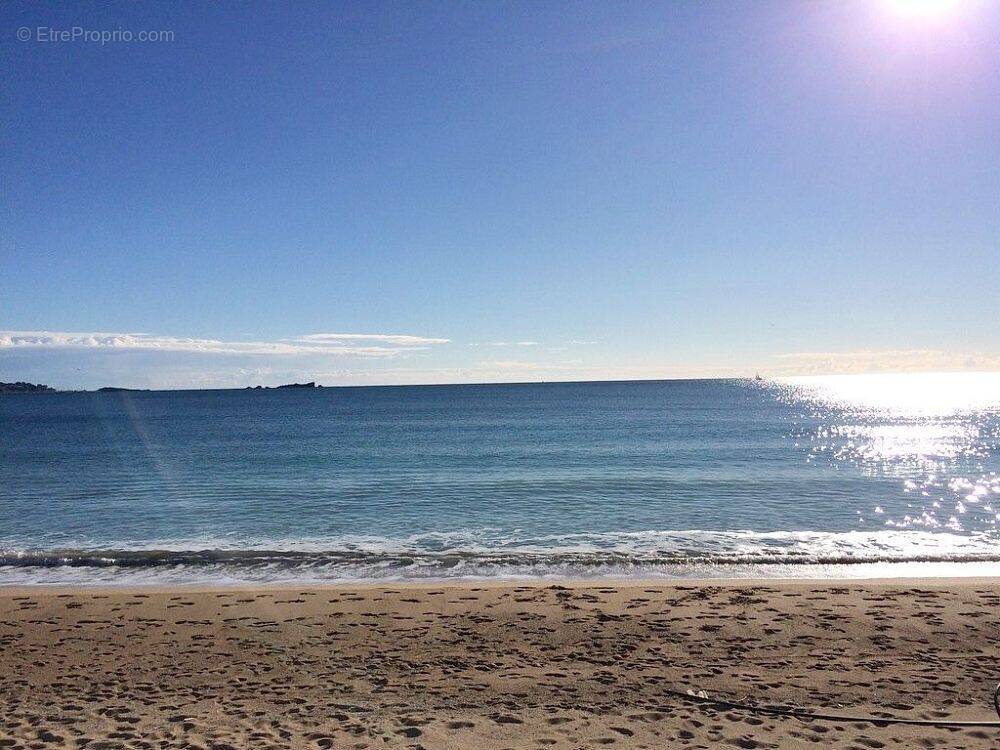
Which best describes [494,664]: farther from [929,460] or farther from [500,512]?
[929,460]

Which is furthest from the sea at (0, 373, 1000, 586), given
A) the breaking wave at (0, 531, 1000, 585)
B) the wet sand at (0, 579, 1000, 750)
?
the wet sand at (0, 579, 1000, 750)

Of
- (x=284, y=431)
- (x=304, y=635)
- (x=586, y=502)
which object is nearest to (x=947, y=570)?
(x=586, y=502)

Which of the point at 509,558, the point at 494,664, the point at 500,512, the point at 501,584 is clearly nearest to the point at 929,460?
the point at 500,512

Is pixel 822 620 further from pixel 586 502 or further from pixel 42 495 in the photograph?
pixel 42 495

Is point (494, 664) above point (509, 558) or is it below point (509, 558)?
above

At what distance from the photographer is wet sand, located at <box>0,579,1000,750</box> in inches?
316

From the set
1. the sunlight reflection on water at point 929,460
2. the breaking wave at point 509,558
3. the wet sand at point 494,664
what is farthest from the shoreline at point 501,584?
the sunlight reflection on water at point 929,460

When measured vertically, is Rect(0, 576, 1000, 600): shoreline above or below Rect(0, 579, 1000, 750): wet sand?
below

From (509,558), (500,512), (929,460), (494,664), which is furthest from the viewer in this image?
(929,460)

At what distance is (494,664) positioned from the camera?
10500 mm

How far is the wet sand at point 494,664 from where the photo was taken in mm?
8039

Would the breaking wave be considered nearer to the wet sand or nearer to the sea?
the sea

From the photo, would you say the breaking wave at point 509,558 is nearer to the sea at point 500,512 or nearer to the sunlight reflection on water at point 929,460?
the sea at point 500,512

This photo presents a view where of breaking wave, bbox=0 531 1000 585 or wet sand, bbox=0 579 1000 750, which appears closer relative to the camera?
wet sand, bbox=0 579 1000 750
